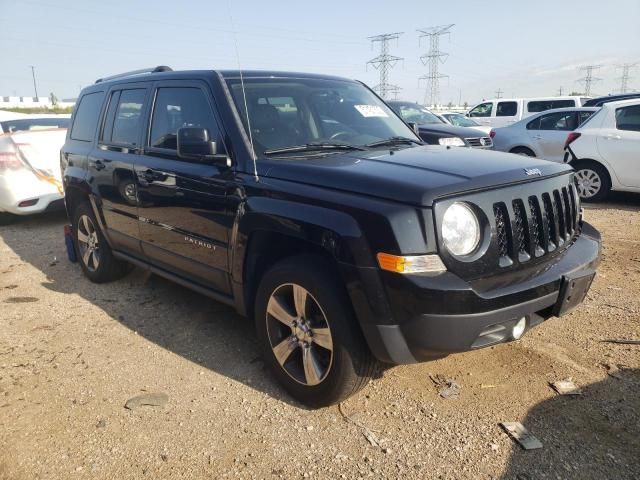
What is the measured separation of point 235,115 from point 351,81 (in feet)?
4.62

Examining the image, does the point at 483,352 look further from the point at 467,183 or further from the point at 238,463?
the point at 238,463

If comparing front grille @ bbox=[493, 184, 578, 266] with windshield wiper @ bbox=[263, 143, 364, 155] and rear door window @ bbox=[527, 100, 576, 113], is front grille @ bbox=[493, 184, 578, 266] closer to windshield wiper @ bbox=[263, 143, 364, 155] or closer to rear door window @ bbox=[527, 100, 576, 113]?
windshield wiper @ bbox=[263, 143, 364, 155]

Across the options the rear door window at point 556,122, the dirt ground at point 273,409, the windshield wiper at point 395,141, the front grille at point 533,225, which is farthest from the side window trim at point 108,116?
the rear door window at point 556,122

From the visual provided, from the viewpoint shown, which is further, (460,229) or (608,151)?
(608,151)

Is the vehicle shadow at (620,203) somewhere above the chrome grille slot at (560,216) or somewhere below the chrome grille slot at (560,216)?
below

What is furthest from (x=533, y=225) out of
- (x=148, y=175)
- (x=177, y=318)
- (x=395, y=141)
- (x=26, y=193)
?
(x=26, y=193)

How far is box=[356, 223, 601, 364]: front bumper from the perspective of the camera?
2318 millimetres

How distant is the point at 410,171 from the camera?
267 cm

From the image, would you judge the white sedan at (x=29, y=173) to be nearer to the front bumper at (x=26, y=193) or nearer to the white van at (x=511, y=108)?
the front bumper at (x=26, y=193)

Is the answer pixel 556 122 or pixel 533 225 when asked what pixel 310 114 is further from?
pixel 556 122

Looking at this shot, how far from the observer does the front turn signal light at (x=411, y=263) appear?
2.32 m

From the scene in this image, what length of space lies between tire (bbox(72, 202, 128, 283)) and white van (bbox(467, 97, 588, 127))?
1527 cm

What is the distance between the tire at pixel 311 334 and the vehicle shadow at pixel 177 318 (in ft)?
0.68

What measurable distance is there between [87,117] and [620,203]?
791 cm
